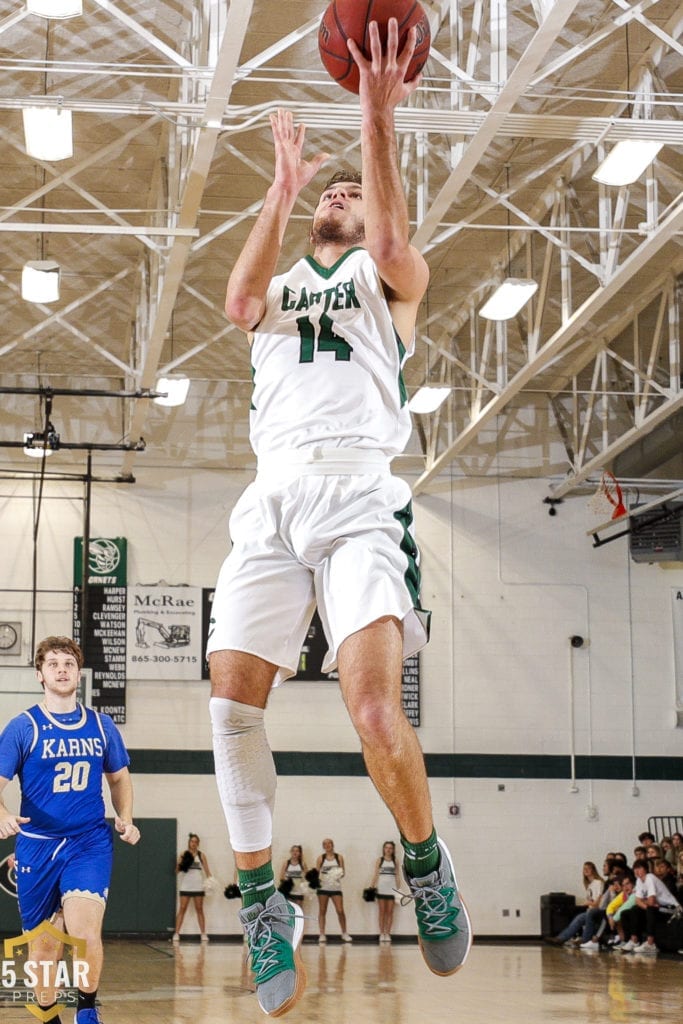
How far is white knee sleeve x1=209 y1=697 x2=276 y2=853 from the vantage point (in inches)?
137

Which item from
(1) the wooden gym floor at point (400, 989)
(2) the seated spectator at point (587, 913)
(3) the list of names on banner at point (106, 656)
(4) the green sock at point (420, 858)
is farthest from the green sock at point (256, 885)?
(3) the list of names on banner at point (106, 656)

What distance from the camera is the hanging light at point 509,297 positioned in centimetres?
1408

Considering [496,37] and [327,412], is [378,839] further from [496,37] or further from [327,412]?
[327,412]

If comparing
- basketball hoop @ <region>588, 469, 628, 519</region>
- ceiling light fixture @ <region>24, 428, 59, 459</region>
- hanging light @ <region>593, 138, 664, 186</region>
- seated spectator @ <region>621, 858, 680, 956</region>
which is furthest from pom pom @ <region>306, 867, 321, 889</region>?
hanging light @ <region>593, 138, 664, 186</region>

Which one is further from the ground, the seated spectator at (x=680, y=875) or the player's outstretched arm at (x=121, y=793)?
the player's outstretched arm at (x=121, y=793)

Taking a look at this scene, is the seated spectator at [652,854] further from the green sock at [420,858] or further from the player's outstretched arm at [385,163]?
the player's outstretched arm at [385,163]

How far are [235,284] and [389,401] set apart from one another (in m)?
0.55

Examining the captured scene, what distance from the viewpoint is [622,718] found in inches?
894

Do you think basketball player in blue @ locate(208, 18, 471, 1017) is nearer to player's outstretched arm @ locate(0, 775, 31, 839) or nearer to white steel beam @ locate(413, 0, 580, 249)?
player's outstretched arm @ locate(0, 775, 31, 839)

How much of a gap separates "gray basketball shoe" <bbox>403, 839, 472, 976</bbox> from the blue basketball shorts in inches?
149

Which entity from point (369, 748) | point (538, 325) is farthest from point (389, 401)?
point (538, 325)

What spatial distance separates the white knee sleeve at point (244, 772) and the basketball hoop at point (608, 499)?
58.8 ft

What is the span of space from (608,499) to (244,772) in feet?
59.8

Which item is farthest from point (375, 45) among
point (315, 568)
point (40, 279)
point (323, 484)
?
point (40, 279)
